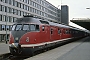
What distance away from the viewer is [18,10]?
6838cm

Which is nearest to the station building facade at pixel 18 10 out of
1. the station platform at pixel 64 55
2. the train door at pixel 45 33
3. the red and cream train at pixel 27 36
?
the train door at pixel 45 33

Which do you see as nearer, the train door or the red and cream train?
the red and cream train

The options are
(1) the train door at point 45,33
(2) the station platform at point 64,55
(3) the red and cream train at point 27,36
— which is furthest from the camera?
(1) the train door at point 45,33

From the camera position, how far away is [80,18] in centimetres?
4922

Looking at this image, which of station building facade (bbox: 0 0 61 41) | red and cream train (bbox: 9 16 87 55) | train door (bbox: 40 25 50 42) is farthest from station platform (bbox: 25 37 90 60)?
station building facade (bbox: 0 0 61 41)

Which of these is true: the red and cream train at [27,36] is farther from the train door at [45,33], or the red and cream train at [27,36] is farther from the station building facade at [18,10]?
the station building facade at [18,10]

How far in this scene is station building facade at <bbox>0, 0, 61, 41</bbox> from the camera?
5862 centimetres

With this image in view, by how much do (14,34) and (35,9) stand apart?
6909 centimetres

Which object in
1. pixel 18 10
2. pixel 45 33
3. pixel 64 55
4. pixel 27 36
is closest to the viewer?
pixel 27 36

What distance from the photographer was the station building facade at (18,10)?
2308 inches

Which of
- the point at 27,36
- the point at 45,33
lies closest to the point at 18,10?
the point at 45,33

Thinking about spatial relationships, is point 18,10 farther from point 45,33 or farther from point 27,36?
point 27,36

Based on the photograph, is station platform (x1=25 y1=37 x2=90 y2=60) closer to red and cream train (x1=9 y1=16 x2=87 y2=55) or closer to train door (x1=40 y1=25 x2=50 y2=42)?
red and cream train (x1=9 y1=16 x2=87 y2=55)

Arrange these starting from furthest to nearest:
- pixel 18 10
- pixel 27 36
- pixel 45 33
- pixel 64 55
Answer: pixel 18 10, pixel 45 33, pixel 64 55, pixel 27 36
